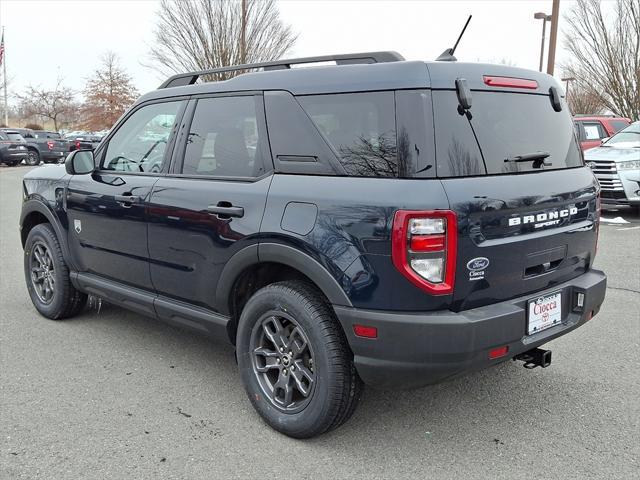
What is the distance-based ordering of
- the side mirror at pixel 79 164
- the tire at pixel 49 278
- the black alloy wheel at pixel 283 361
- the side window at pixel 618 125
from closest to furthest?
the black alloy wheel at pixel 283 361 → the side mirror at pixel 79 164 → the tire at pixel 49 278 → the side window at pixel 618 125

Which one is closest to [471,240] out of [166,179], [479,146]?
[479,146]

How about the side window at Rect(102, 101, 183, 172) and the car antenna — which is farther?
the side window at Rect(102, 101, 183, 172)

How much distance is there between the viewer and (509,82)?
2973 millimetres

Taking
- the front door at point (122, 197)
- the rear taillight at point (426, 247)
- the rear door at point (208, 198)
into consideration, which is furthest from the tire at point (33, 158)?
the rear taillight at point (426, 247)

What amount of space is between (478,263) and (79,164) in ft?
9.95

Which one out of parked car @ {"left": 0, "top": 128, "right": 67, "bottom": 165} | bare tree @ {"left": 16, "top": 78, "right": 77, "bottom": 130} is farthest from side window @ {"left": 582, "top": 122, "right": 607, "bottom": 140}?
bare tree @ {"left": 16, "top": 78, "right": 77, "bottom": 130}

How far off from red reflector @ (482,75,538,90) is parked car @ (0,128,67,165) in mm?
27325

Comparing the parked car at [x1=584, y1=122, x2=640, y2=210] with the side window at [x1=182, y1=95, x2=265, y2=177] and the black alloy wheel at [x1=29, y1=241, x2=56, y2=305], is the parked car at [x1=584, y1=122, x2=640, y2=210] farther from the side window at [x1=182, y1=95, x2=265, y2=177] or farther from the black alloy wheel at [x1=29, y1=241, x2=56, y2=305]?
the black alloy wheel at [x1=29, y1=241, x2=56, y2=305]

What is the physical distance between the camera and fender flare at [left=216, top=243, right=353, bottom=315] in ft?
8.86

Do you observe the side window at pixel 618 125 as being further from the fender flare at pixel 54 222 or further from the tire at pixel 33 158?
the tire at pixel 33 158

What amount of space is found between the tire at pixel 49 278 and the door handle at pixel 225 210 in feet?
6.73

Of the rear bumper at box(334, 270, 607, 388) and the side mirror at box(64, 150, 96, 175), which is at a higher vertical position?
the side mirror at box(64, 150, 96, 175)

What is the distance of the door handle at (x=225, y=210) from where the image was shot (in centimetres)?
310

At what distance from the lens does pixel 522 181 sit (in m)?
2.81
